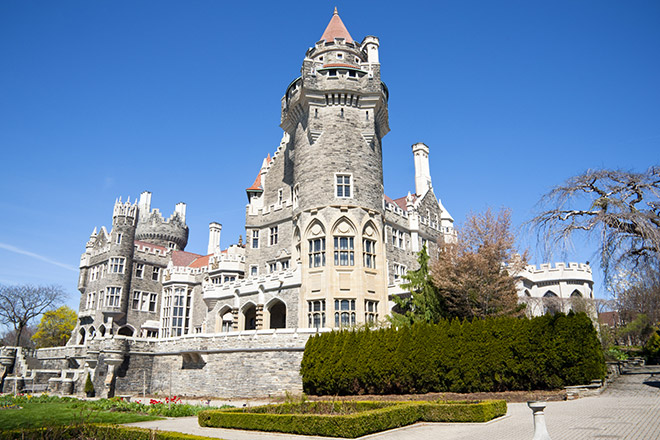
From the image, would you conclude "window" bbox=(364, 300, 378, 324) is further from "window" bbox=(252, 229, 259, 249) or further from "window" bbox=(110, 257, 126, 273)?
"window" bbox=(110, 257, 126, 273)

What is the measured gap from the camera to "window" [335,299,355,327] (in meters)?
29.6

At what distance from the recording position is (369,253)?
3191 centimetres

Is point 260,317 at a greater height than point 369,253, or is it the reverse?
point 369,253

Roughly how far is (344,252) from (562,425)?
62.9ft

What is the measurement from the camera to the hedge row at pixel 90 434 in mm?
12078

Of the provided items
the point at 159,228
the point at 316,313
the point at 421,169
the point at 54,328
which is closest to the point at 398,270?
→ the point at 316,313

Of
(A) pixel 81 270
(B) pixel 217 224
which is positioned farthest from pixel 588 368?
(A) pixel 81 270

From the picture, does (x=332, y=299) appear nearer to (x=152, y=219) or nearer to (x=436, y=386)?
(x=436, y=386)

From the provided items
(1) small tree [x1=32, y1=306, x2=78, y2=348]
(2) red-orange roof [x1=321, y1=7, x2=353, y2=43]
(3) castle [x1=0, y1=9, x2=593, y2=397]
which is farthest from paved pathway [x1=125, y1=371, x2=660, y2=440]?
(1) small tree [x1=32, y1=306, x2=78, y2=348]

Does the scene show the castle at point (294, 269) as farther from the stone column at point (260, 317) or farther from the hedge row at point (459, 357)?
the hedge row at point (459, 357)

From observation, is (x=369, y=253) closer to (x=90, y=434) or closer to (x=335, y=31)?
(x=335, y=31)

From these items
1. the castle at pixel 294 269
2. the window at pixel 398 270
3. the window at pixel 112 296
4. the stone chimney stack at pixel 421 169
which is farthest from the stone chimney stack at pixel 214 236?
the window at pixel 398 270

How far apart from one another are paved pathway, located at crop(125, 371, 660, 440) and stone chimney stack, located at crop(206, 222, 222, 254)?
113 ft

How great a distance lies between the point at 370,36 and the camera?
123 ft
